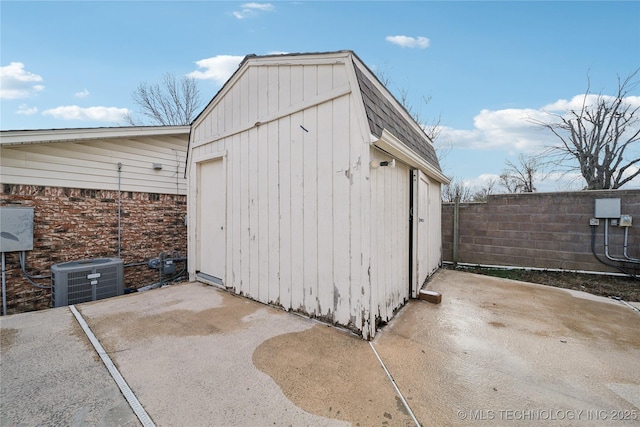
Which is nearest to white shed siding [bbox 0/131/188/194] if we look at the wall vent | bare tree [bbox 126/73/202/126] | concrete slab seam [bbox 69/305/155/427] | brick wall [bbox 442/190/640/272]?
the wall vent

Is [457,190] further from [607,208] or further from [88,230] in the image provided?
[88,230]

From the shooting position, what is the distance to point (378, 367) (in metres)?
2.18

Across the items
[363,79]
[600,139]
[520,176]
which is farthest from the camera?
[520,176]

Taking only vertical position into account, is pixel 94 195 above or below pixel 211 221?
above

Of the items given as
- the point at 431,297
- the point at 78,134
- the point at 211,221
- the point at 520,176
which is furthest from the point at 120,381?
the point at 520,176

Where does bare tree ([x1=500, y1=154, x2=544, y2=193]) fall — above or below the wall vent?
above

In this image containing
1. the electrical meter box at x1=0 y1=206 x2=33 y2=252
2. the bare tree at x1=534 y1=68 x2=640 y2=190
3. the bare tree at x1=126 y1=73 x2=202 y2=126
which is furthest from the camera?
the bare tree at x1=126 y1=73 x2=202 y2=126

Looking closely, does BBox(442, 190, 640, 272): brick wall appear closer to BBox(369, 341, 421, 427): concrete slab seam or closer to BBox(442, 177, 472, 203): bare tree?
BBox(369, 341, 421, 427): concrete slab seam

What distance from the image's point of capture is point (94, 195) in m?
5.11

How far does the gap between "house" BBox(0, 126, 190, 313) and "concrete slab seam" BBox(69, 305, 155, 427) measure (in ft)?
8.65

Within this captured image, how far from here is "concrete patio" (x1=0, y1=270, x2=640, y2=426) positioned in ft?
5.43

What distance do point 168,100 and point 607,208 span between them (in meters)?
16.8

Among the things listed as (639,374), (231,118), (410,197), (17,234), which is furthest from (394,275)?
(17,234)

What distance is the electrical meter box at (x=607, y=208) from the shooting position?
5.23 metres
